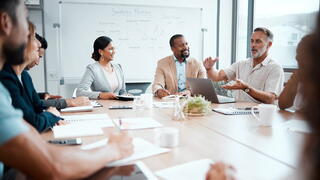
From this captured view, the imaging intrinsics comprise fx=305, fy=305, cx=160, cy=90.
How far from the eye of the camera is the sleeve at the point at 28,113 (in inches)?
53.6

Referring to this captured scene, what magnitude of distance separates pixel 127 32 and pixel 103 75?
3.90 feet

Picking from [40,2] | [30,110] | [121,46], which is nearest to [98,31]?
[121,46]

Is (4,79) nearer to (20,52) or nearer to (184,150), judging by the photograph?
(20,52)

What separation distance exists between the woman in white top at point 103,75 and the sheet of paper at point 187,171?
209cm

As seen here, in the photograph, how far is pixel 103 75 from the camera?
319cm

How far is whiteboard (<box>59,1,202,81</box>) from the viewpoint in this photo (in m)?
4.00

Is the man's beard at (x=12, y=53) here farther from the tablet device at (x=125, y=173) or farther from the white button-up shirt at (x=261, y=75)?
the white button-up shirt at (x=261, y=75)

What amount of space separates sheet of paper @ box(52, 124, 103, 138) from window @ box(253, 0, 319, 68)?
9.42ft

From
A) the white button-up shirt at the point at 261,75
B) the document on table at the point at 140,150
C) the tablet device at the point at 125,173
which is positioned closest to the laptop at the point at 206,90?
the white button-up shirt at the point at 261,75

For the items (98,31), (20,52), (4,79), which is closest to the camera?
(20,52)

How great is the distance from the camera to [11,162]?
81 cm

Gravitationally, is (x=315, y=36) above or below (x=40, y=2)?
below

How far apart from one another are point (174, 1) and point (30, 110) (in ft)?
11.0

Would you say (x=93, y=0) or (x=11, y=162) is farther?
(x=93, y=0)
